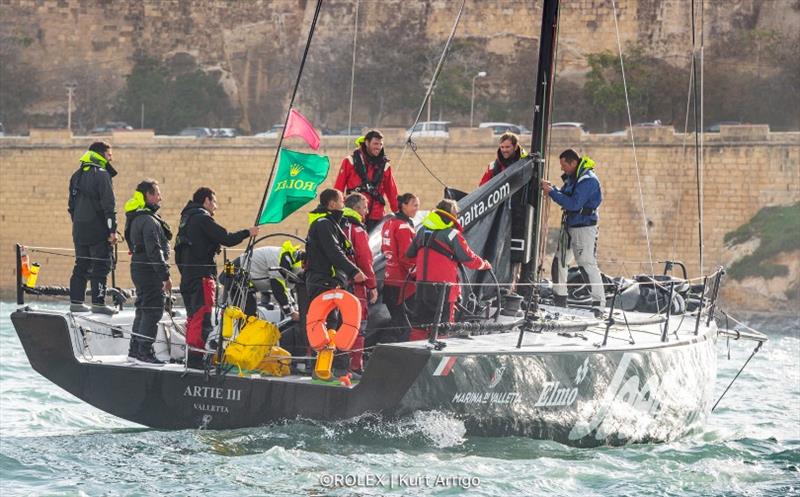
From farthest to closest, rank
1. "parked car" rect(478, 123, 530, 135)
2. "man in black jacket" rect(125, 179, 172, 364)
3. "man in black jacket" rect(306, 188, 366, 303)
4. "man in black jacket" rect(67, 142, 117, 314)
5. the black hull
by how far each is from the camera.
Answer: "parked car" rect(478, 123, 530, 135)
"man in black jacket" rect(67, 142, 117, 314)
"man in black jacket" rect(125, 179, 172, 364)
"man in black jacket" rect(306, 188, 366, 303)
the black hull

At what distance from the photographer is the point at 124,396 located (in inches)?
427

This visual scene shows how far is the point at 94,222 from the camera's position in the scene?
1197 centimetres

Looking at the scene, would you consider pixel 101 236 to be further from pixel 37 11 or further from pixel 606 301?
pixel 37 11

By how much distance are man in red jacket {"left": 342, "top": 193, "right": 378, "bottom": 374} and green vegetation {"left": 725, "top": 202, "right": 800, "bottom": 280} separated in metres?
24.8

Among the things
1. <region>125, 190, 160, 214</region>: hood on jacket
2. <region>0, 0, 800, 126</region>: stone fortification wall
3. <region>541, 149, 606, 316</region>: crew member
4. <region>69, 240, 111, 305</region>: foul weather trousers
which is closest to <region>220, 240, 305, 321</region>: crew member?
<region>125, 190, 160, 214</region>: hood on jacket

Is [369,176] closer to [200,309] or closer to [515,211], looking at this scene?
[515,211]

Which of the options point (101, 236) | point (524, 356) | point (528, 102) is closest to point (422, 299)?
point (524, 356)

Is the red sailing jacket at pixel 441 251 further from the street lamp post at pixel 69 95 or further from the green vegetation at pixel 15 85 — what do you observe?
the green vegetation at pixel 15 85

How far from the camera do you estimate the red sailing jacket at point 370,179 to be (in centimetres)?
1216

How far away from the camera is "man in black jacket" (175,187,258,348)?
35.7 feet

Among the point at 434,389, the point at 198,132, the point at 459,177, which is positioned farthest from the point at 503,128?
the point at 434,389

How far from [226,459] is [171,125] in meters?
36.6

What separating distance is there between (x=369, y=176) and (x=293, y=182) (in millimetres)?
1223

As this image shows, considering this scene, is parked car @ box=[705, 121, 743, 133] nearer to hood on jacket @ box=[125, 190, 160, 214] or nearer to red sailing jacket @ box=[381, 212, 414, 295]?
red sailing jacket @ box=[381, 212, 414, 295]
